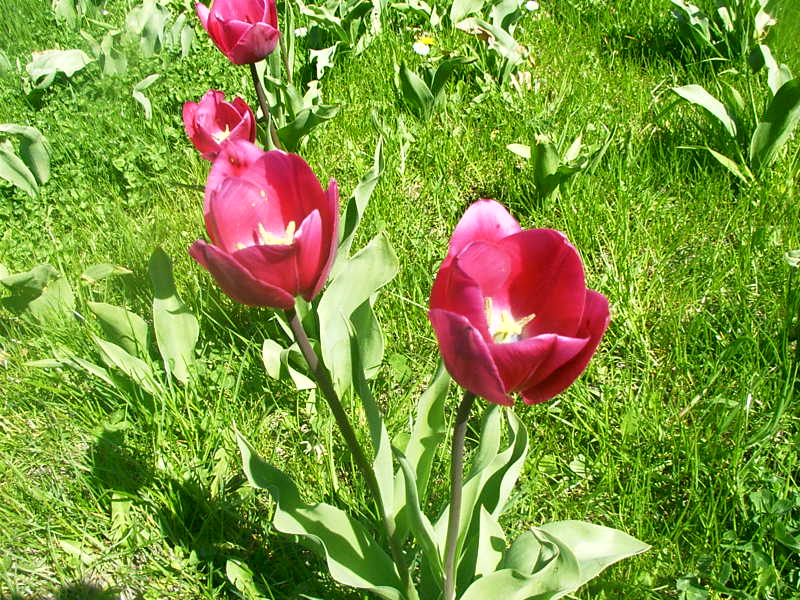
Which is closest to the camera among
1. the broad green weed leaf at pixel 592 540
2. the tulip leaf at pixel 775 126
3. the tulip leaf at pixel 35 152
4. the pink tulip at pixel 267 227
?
the pink tulip at pixel 267 227

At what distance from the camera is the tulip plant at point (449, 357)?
88 cm

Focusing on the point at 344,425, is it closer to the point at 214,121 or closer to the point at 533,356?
the point at 533,356

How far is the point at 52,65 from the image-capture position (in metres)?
3.15

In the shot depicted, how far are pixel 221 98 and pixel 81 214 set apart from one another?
2.90ft

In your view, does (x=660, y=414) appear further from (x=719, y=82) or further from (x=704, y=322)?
(x=719, y=82)

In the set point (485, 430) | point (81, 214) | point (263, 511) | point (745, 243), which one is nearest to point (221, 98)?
point (81, 214)

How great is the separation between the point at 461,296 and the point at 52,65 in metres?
2.94

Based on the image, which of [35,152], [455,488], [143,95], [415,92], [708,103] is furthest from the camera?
[143,95]

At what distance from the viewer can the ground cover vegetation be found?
1.62 metres

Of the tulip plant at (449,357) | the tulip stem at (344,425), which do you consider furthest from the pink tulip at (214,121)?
the tulip stem at (344,425)

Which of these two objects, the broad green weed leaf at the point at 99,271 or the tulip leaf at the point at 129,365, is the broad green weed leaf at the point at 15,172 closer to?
the broad green weed leaf at the point at 99,271

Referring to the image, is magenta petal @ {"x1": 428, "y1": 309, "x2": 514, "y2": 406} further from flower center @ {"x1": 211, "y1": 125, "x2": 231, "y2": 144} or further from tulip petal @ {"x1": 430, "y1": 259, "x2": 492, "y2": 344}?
flower center @ {"x1": 211, "y1": 125, "x2": 231, "y2": 144}

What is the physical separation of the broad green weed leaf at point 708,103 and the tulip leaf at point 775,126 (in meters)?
0.11

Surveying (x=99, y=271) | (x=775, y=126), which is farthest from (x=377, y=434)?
(x=775, y=126)
